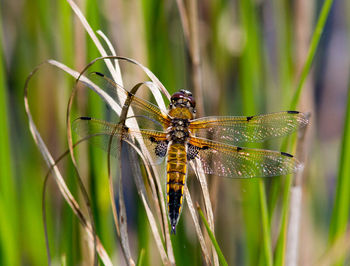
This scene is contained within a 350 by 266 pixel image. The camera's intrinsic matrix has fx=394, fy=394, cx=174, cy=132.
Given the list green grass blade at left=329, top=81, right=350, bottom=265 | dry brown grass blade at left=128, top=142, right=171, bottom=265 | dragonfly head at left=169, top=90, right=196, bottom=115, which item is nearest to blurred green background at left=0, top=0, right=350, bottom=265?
green grass blade at left=329, top=81, right=350, bottom=265

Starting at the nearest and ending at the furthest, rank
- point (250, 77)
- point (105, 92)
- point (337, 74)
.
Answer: point (105, 92) < point (250, 77) < point (337, 74)

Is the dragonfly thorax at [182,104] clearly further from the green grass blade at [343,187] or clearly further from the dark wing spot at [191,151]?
the green grass blade at [343,187]

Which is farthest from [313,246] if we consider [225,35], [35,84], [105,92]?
[35,84]

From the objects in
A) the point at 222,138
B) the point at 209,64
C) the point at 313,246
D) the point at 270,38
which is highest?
the point at 270,38

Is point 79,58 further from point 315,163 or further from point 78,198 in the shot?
point 315,163

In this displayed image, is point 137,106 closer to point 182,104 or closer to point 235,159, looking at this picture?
point 182,104

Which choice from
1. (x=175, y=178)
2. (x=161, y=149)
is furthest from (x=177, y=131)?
(x=175, y=178)

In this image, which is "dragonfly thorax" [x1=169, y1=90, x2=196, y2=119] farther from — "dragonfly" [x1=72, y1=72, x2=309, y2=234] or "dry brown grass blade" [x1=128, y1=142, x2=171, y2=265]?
"dry brown grass blade" [x1=128, y1=142, x2=171, y2=265]
